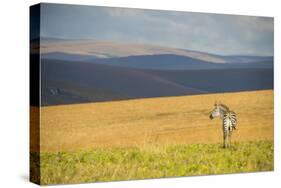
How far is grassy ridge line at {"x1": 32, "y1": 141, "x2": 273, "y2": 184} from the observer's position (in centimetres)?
1241

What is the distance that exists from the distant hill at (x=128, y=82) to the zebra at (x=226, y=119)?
1.30 ft

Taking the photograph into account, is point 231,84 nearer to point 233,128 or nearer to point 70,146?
point 233,128


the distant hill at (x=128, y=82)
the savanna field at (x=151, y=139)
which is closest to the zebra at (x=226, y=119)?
the savanna field at (x=151, y=139)

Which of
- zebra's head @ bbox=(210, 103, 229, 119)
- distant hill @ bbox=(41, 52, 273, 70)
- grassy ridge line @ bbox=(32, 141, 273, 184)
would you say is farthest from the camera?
zebra's head @ bbox=(210, 103, 229, 119)

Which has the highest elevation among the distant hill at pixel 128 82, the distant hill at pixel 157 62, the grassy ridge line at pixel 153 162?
the distant hill at pixel 157 62

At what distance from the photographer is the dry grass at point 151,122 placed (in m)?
12.4

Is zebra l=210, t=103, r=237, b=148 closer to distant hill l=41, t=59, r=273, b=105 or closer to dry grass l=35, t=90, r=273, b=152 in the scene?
dry grass l=35, t=90, r=273, b=152

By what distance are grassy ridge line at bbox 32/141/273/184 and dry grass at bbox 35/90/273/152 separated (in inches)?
5.6

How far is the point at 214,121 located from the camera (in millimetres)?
14078

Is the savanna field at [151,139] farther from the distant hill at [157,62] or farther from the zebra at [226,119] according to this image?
the distant hill at [157,62]

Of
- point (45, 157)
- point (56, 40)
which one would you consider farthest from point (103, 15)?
point (45, 157)

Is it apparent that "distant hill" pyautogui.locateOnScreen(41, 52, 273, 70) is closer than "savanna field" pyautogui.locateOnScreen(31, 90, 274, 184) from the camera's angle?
No

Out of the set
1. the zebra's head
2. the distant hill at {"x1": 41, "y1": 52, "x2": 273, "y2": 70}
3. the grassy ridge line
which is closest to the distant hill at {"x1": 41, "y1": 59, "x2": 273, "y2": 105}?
the distant hill at {"x1": 41, "y1": 52, "x2": 273, "y2": 70}

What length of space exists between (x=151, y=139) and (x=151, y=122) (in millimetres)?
334
